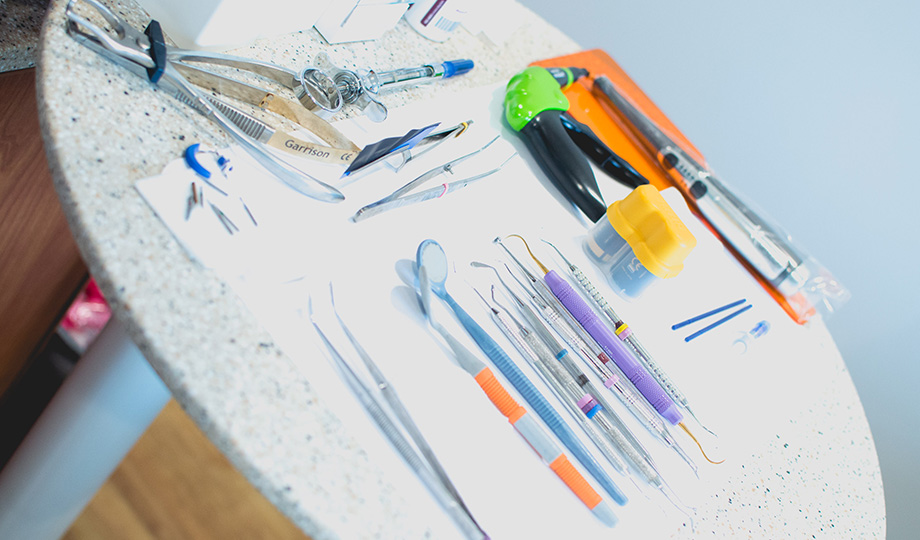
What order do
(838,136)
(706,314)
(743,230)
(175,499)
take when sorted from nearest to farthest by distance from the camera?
(706,314), (743,230), (175,499), (838,136)

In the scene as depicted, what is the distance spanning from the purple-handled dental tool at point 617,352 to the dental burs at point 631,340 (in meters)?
0.01

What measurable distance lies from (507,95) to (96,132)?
467 millimetres

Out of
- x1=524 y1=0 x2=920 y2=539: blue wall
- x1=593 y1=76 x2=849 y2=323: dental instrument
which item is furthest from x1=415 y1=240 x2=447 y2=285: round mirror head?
x1=524 y1=0 x2=920 y2=539: blue wall

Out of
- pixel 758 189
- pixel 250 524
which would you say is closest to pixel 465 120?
pixel 250 524

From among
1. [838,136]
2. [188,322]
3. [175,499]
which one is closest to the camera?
[188,322]

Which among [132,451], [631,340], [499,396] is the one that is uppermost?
[132,451]

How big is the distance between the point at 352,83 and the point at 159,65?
0.19 m

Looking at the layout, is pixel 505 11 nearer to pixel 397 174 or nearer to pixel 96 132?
pixel 397 174

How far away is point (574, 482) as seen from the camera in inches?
17.2

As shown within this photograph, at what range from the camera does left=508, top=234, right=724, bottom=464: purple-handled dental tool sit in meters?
0.53

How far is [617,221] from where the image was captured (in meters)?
0.62

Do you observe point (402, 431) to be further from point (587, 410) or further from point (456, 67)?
point (456, 67)

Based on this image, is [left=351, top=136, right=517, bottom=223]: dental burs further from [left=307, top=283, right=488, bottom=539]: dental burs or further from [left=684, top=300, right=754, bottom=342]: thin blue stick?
[left=684, top=300, right=754, bottom=342]: thin blue stick

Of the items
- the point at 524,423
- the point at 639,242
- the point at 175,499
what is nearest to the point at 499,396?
the point at 524,423
